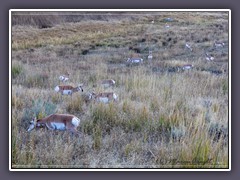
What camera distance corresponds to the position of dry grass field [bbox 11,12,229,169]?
179 inches

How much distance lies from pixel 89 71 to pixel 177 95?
2.77ft

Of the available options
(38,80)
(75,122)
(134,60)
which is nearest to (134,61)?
(134,60)

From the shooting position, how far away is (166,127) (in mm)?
4691

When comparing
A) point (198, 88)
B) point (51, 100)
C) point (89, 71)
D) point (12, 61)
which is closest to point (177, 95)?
point (198, 88)

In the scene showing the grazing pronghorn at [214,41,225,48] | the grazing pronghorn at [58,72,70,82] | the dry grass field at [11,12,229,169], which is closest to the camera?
the dry grass field at [11,12,229,169]

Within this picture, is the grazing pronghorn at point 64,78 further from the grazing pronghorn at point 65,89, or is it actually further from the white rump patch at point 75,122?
the white rump patch at point 75,122

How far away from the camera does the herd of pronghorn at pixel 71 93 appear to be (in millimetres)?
4629

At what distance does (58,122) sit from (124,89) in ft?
2.25

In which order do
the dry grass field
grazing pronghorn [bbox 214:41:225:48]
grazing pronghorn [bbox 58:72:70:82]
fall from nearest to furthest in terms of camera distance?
the dry grass field
grazing pronghorn [bbox 214:41:225:48]
grazing pronghorn [bbox 58:72:70:82]

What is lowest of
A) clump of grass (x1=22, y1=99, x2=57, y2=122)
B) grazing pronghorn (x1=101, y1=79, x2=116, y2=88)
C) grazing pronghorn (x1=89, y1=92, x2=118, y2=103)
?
clump of grass (x1=22, y1=99, x2=57, y2=122)

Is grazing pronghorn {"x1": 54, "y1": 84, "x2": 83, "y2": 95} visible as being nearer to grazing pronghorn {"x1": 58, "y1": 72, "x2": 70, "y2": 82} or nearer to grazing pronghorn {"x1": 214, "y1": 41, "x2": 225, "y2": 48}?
grazing pronghorn {"x1": 58, "y1": 72, "x2": 70, "y2": 82}

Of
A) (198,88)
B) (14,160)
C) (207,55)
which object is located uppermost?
(207,55)

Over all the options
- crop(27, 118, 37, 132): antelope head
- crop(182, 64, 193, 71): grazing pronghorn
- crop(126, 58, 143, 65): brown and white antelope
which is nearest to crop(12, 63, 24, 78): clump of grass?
crop(27, 118, 37, 132): antelope head

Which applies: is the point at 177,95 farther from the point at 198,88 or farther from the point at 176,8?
the point at 176,8
